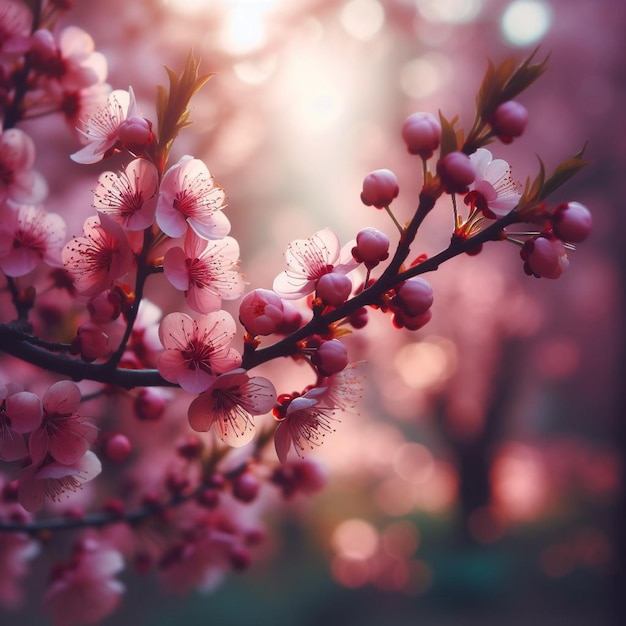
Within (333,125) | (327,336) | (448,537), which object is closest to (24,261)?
(327,336)

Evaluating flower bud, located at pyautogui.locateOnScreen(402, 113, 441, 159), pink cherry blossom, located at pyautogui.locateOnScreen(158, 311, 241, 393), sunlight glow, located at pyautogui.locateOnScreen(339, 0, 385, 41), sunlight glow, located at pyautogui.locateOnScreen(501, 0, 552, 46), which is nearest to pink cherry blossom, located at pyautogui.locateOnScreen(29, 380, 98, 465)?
pink cherry blossom, located at pyautogui.locateOnScreen(158, 311, 241, 393)

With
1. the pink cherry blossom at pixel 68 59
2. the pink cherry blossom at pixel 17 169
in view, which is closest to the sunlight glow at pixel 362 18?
the pink cherry blossom at pixel 68 59

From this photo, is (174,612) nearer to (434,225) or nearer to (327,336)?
(434,225)

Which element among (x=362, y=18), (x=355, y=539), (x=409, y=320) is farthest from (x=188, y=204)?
(x=355, y=539)

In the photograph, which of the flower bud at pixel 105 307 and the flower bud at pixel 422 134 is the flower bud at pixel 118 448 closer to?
the flower bud at pixel 105 307

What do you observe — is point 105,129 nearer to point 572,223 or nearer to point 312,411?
point 312,411
